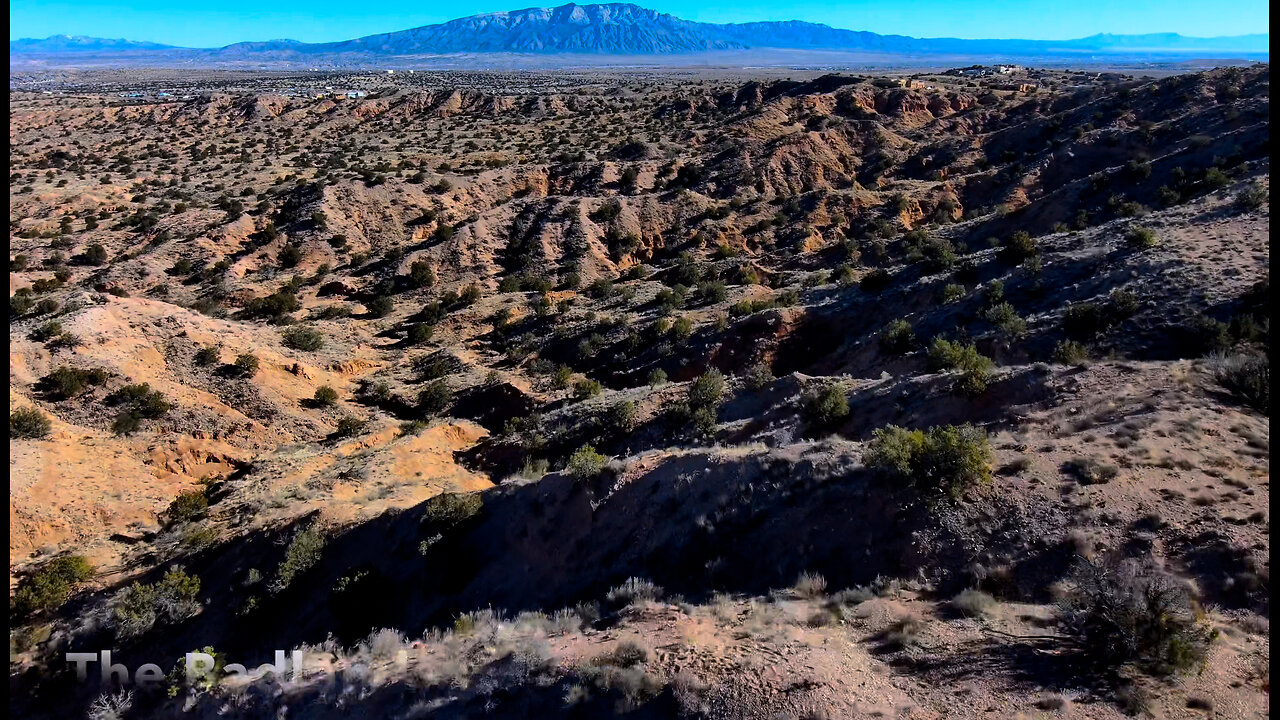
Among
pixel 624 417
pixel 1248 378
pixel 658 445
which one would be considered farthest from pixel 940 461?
pixel 624 417

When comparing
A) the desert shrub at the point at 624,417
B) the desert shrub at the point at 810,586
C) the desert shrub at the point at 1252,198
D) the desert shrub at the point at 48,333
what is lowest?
the desert shrub at the point at 624,417

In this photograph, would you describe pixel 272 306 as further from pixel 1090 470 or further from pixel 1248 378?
pixel 1248 378

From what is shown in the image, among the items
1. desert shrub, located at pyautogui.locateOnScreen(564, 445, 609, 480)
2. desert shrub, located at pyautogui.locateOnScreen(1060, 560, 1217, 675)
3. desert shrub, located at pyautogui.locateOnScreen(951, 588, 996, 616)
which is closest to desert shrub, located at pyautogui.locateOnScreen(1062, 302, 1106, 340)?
desert shrub, located at pyautogui.locateOnScreen(1060, 560, 1217, 675)

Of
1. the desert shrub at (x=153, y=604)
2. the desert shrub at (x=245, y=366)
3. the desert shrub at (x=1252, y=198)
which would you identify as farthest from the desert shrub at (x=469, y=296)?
the desert shrub at (x=1252, y=198)

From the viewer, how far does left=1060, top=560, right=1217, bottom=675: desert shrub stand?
19.6 ft

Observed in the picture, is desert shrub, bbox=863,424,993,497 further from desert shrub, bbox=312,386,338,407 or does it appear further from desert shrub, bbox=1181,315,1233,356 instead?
desert shrub, bbox=312,386,338,407

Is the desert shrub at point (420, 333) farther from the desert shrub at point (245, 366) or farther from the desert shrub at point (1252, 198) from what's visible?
the desert shrub at point (1252, 198)

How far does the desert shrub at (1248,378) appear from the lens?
33.9 ft

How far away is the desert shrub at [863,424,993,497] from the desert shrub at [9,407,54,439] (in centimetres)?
1875

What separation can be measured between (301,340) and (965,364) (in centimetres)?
2118

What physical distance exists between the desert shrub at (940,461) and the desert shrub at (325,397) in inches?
671

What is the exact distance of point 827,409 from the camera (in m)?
14.2

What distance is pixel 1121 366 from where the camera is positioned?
1258 cm

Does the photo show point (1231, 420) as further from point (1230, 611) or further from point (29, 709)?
point (29, 709)
